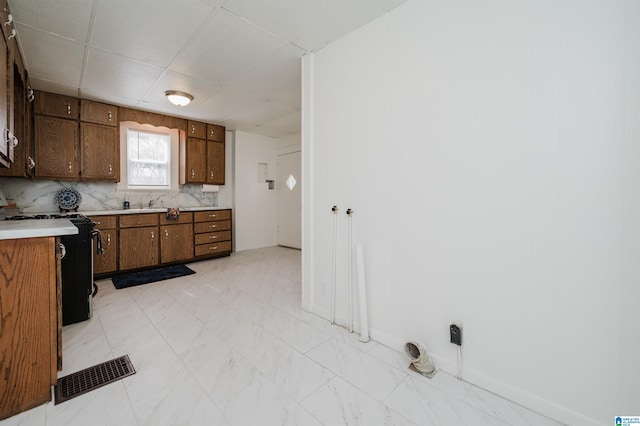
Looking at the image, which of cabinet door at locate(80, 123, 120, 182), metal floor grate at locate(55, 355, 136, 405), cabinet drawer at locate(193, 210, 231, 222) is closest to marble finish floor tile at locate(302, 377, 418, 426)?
metal floor grate at locate(55, 355, 136, 405)

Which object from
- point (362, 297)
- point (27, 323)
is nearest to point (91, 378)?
point (27, 323)

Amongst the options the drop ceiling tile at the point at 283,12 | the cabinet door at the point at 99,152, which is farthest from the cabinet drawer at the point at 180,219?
the drop ceiling tile at the point at 283,12

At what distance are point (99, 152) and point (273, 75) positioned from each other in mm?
3034

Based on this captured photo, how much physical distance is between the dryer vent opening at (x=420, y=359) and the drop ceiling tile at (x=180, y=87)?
3709 millimetres

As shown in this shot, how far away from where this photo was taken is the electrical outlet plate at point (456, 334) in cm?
171

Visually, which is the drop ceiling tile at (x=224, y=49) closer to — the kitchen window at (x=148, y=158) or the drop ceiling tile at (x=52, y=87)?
the drop ceiling tile at (x=52, y=87)

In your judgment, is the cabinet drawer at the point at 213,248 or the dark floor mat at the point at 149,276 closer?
the dark floor mat at the point at 149,276

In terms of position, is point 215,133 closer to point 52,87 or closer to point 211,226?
point 211,226

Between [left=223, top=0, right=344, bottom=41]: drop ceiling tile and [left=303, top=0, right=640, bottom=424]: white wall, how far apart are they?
0.41m

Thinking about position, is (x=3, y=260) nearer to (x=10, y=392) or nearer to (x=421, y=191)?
(x=10, y=392)

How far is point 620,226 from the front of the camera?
49.3 inches

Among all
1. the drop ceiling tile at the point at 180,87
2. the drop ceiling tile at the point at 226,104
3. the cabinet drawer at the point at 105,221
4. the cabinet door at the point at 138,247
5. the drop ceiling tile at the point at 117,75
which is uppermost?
the drop ceiling tile at the point at 226,104

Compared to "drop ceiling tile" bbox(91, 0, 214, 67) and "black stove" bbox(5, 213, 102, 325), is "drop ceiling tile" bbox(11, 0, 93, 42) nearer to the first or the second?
"drop ceiling tile" bbox(91, 0, 214, 67)

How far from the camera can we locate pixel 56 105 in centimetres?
366
